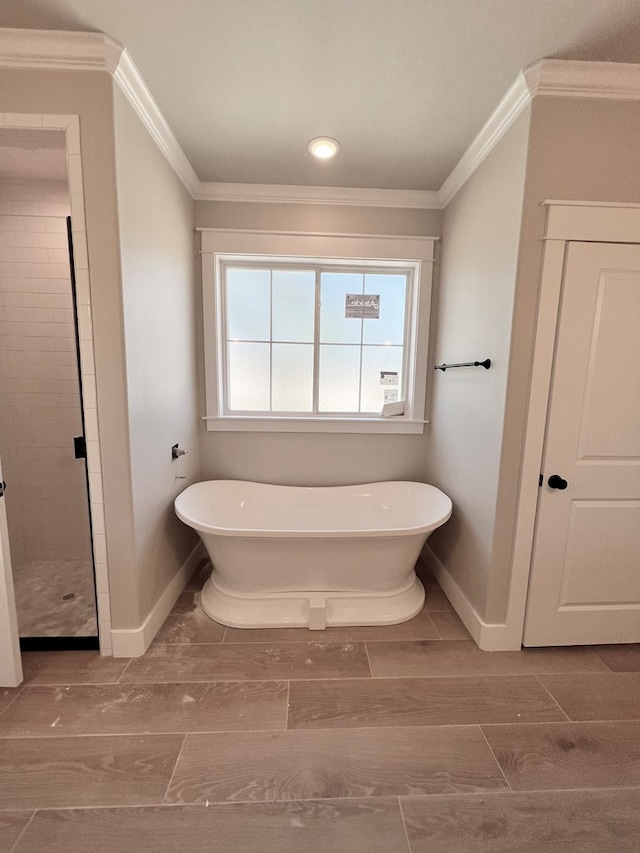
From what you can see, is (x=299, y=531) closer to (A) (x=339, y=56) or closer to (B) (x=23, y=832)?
(B) (x=23, y=832)

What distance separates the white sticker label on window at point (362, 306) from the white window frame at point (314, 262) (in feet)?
0.70

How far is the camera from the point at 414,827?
1027 mm

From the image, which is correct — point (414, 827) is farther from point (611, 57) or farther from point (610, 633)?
point (611, 57)

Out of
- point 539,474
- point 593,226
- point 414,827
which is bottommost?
point 414,827

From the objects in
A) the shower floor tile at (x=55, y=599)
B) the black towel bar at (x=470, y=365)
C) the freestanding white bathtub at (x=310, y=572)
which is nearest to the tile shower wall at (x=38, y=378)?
the shower floor tile at (x=55, y=599)

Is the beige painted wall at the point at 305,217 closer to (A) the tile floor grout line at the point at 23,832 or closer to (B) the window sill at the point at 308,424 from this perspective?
(B) the window sill at the point at 308,424

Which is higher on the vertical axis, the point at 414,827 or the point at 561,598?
the point at 561,598

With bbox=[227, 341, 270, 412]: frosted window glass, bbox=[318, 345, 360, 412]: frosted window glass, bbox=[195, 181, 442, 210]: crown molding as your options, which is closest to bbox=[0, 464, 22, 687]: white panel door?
bbox=[227, 341, 270, 412]: frosted window glass

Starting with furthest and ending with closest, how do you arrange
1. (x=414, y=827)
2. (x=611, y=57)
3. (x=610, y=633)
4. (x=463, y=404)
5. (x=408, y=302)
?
1. (x=408, y=302)
2. (x=463, y=404)
3. (x=610, y=633)
4. (x=611, y=57)
5. (x=414, y=827)

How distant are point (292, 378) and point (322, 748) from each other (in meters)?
2.00

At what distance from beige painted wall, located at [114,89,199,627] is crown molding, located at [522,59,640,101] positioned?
63.3 inches

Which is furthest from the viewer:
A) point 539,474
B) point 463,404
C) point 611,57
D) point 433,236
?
point 433,236

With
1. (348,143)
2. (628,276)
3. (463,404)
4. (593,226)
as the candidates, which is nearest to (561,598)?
(463,404)

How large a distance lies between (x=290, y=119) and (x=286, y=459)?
1879mm
